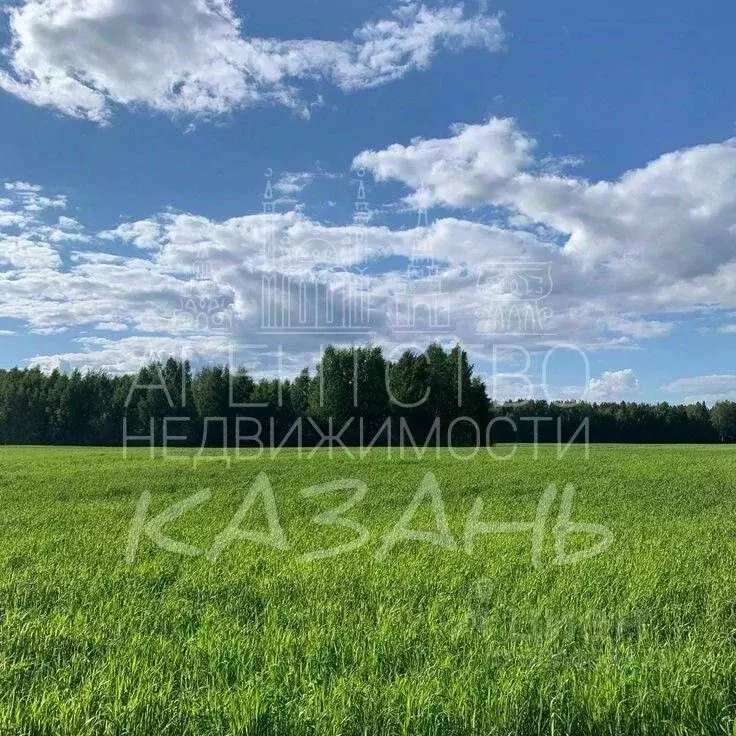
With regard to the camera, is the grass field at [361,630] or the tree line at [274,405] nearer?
the grass field at [361,630]

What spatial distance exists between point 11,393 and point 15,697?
102 metres

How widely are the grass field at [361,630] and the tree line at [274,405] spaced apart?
58.7 meters

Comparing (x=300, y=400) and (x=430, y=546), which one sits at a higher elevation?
(x=300, y=400)

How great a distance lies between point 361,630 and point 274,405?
78.8 metres

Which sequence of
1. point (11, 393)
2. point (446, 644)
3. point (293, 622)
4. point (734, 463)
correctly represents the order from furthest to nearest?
point (11, 393)
point (734, 463)
point (293, 622)
point (446, 644)

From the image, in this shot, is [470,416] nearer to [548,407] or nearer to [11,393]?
[548,407]

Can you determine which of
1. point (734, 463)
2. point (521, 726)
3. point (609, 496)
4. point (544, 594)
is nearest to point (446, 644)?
point (521, 726)

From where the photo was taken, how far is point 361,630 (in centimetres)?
743

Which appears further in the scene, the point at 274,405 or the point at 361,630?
the point at 274,405

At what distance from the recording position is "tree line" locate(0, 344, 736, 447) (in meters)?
80.4

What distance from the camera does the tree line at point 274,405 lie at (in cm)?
8044

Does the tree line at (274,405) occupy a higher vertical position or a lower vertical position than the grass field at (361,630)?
higher

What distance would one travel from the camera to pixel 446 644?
7031mm

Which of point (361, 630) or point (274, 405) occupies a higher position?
point (274, 405)
